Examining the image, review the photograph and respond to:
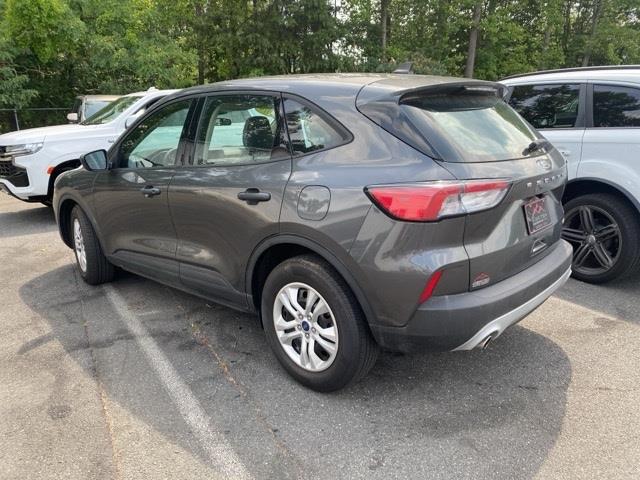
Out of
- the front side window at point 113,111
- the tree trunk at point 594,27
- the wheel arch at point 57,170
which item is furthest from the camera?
the tree trunk at point 594,27

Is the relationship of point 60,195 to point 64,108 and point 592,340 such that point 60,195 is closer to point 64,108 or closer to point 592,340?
point 592,340

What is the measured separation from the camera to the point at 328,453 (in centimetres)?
247

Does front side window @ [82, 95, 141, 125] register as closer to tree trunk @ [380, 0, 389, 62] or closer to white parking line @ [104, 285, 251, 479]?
white parking line @ [104, 285, 251, 479]

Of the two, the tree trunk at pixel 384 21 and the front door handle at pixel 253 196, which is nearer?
the front door handle at pixel 253 196

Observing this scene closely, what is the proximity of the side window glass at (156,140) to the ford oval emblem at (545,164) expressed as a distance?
7.63 ft

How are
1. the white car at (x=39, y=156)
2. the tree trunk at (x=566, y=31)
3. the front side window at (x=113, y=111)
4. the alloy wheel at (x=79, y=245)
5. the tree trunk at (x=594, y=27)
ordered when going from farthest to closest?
the tree trunk at (x=566, y=31), the tree trunk at (x=594, y=27), the front side window at (x=113, y=111), the white car at (x=39, y=156), the alloy wheel at (x=79, y=245)

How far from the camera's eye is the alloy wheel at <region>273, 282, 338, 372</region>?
9.11 ft

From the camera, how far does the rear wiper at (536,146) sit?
289 cm

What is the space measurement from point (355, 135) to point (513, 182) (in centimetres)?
83

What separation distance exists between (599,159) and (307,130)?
2942 millimetres

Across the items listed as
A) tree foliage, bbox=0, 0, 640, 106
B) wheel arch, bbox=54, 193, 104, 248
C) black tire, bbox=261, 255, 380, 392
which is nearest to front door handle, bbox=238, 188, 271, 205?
black tire, bbox=261, 255, 380, 392

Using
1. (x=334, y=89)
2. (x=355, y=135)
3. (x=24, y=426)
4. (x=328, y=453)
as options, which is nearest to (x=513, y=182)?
(x=355, y=135)

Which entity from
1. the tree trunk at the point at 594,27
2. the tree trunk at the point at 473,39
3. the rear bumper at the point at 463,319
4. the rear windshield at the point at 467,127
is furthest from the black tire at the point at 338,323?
the tree trunk at the point at 594,27

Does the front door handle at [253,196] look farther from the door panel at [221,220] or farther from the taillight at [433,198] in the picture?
the taillight at [433,198]
